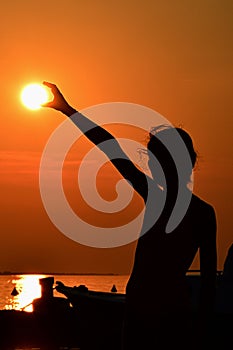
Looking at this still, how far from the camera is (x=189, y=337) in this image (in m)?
4.02

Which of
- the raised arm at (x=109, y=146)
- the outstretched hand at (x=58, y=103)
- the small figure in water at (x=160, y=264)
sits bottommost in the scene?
the small figure in water at (x=160, y=264)

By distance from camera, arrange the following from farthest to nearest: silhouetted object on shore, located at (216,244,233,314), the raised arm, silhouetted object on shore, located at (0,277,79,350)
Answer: silhouetted object on shore, located at (0,277,79,350), silhouetted object on shore, located at (216,244,233,314), the raised arm

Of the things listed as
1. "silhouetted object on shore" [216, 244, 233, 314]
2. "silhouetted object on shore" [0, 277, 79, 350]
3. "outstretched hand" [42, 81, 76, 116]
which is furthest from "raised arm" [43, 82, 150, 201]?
"silhouetted object on shore" [0, 277, 79, 350]

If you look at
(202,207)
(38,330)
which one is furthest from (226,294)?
(202,207)

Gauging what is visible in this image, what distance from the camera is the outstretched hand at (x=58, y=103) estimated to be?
407 cm

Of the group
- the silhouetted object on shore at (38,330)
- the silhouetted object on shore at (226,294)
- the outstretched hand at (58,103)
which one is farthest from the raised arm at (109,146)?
the silhouetted object on shore at (38,330)

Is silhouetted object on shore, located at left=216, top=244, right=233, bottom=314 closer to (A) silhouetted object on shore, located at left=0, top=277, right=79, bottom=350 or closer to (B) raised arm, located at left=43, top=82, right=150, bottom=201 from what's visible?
(A) silhouetted object on shore, located at left=0, top=277, right=79, bottom=350

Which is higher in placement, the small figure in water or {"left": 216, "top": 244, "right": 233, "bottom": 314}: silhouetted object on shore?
{"left": 216, "top": 244, "right": 233, "bottom": 314}: silhouetted object on shore

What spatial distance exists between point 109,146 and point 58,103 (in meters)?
0.39

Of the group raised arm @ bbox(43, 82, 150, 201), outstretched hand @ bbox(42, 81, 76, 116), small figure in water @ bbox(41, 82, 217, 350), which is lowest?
small figure in water @ bbox(41, 82, 217, 350)

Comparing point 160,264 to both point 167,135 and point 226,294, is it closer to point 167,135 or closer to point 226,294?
point 167,135

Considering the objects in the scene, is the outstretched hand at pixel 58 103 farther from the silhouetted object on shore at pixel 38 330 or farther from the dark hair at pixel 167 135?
the silhouetted object on shore at pixel 38 330

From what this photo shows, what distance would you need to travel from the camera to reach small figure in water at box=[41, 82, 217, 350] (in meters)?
4.01

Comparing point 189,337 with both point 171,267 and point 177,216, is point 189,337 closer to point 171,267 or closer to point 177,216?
point 171,267
